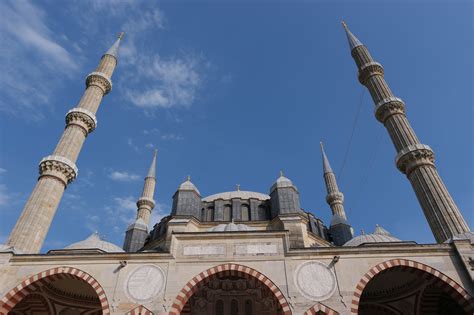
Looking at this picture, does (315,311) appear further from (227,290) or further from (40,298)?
(40,298)

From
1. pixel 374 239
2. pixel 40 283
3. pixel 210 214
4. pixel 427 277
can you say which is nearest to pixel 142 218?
pixel 210 214

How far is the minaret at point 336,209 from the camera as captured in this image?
2164 cm

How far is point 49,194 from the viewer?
619 inches

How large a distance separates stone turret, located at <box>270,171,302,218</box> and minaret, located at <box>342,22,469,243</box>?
5.51m

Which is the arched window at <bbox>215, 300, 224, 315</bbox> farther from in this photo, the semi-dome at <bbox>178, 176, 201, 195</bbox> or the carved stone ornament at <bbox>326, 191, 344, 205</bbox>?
the carved stone ornament at <bbox>326, 191, 344, 205</bbox>

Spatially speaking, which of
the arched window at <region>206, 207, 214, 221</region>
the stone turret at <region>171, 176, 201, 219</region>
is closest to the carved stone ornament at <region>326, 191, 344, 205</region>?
the arched window at <region>206, 207, 214, 221</region>

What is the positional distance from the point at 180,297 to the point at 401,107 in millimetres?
15410

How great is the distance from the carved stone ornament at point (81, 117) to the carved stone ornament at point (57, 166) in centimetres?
275

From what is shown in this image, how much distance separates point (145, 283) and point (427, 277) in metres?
9.93

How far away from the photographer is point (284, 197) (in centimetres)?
1862

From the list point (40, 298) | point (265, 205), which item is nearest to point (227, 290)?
point (265, 205)

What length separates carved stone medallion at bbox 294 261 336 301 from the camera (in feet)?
37.1

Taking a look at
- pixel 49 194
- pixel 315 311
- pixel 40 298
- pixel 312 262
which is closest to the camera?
pixel 315 311

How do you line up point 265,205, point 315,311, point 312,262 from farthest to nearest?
point 265,205 < point 312,262 < point 315,311
